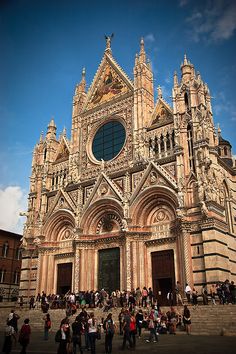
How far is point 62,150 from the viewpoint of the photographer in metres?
33.5

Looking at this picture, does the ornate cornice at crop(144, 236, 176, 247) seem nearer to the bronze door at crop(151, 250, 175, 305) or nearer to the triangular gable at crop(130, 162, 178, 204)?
the bronze door at crop(151, 250, 175, 305)

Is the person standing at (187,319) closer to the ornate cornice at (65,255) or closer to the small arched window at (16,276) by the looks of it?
the ornate cornice at (65,255)

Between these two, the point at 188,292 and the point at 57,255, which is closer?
the point at 188,292

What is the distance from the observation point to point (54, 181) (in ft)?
106

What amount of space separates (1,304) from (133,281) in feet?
40.7

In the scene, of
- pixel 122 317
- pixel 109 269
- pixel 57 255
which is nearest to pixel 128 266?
pixel 109 269

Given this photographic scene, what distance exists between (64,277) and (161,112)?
15.1 meters

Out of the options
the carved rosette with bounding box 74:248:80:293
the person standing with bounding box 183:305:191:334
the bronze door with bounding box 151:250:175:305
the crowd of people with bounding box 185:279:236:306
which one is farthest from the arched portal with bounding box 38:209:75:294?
the person standing with bounding box 183:305:191:334

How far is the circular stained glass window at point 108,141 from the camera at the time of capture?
28938 mm

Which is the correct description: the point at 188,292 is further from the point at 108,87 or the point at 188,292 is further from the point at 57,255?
the point at 108,87

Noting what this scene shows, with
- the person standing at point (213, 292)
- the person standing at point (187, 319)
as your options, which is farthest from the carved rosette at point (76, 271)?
the person standing at point (187, 319)

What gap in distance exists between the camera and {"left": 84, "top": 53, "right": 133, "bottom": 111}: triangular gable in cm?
3089

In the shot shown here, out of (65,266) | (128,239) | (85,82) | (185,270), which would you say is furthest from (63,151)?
(185,270)

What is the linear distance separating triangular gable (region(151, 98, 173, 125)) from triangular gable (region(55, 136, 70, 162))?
9.17 m
